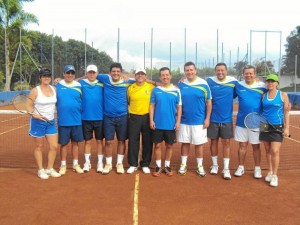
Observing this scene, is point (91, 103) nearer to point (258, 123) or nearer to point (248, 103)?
point (248, 103)

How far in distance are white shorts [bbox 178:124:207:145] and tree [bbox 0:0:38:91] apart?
72.5 feet

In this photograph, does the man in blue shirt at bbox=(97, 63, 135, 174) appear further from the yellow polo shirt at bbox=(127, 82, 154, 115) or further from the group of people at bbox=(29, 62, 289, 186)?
the yellow polo shirt at bbox=(127, 82, 154, 115)

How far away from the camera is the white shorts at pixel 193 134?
5.44 meters

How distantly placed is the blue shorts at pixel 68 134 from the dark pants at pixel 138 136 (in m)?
0.87

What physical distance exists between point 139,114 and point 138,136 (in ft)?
1.35

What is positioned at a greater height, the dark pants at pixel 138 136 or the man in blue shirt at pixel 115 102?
the man in blue shirt at pixel 115 102

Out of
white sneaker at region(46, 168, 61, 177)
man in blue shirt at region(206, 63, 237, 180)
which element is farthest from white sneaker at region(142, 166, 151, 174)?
white sneaker at region(46, 168, 61, 177)

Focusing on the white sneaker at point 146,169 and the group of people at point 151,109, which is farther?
the white sneaker at point 146,169

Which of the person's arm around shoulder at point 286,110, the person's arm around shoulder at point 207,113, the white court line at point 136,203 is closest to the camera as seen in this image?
the white court line at point 136,203

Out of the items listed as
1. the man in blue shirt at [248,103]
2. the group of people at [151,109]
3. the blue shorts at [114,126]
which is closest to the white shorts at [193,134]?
the group of people at [151,109]

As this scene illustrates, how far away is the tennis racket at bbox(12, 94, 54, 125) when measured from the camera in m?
5.13

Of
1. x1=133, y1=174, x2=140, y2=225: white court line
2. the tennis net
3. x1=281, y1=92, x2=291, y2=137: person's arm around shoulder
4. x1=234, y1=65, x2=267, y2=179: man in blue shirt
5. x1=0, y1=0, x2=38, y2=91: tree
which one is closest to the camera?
x1=133, y1=174, x2=140, y2=225: white court line

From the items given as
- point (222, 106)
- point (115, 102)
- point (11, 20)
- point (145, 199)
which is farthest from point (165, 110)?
point (11, 20)

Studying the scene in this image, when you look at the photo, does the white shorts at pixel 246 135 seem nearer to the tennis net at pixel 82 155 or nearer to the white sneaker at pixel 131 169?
the tennis net at pixel 82 155
